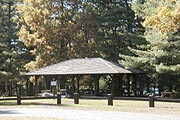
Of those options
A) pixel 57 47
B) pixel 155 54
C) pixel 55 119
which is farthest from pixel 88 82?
pixel 55 119

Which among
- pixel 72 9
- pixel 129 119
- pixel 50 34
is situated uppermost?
pixel 72 9

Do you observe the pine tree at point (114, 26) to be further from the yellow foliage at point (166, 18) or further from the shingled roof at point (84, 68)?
the yellow foliage at point (166, 18)

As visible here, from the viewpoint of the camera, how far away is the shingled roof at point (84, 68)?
37844mm

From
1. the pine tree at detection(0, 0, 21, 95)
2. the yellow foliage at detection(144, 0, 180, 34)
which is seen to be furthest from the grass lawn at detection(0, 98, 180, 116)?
the pine tree at detection(0, 0, 21, 95)

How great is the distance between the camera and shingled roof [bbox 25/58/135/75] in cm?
3784

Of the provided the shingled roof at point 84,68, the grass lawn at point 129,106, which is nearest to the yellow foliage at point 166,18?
the grass lawn at point 129,106

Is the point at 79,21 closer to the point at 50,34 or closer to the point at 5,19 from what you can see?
the point at 50,34

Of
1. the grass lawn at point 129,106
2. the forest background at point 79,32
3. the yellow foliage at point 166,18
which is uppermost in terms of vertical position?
the forest background at point 79,32

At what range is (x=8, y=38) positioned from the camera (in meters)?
55.2

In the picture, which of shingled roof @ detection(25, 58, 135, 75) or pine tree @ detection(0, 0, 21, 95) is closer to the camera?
shingled roof @ detection(25, 58, 135, 75)

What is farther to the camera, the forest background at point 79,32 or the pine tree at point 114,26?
the pine tree at point 114,26

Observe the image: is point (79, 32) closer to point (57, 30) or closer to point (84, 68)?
point (57, 30)

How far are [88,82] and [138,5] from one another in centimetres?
1508

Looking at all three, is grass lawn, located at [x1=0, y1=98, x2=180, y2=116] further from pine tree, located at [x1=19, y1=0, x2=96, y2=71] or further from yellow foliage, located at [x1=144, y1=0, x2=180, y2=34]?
pine tree, located at [x1=19, y1=0, x2=96, y2=71]
